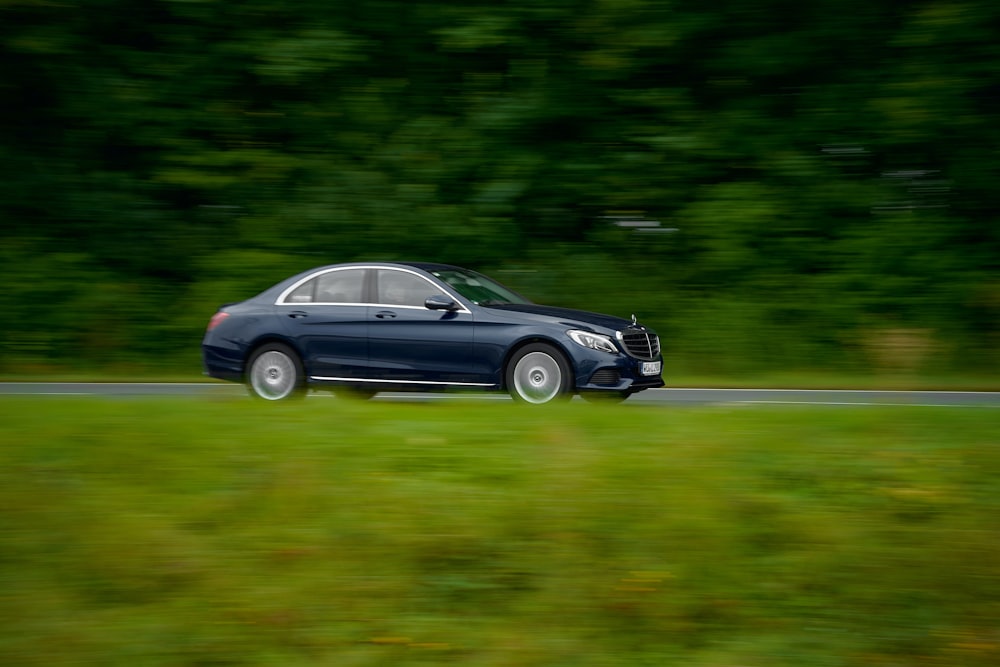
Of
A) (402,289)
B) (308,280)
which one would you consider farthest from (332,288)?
(402,289)

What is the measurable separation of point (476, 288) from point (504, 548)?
22.0 feet

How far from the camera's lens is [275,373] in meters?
13.3

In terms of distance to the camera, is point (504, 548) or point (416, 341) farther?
point (416, 341)

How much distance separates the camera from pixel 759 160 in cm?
1914

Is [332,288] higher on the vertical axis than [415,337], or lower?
higher

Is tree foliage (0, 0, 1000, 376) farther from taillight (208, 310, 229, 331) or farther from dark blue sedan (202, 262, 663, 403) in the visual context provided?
taillight (208, 310, 229, 331)

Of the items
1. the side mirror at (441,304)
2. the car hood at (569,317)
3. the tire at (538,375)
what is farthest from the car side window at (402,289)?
the tire at (538,375)

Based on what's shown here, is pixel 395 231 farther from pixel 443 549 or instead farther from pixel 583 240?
pixel 443 549

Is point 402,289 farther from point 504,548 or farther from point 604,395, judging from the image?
point 504,548

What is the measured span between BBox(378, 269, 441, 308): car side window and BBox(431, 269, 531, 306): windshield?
211 mm

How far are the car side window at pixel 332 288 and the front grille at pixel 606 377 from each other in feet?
9.40

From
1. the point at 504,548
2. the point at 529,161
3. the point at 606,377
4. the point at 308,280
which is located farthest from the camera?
the point at 529,161

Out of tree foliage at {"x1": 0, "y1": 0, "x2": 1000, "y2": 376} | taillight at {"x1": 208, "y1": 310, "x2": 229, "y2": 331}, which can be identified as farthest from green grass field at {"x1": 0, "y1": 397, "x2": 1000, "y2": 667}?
tree foliage at {"x1": 0, "y1": 0, "x2": 1000, "y2": 376}

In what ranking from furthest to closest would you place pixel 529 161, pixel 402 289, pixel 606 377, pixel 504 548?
pixel 529 161
pixel 402 289
pixel 606 377
pixel 504 548
